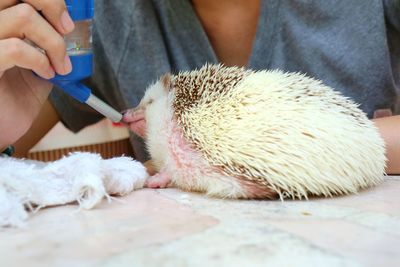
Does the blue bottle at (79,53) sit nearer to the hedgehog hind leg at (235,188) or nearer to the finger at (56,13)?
the finger at (56,13)

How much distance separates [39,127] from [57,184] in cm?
76

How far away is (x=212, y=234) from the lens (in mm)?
462

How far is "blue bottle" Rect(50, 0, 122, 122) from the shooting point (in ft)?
2.34

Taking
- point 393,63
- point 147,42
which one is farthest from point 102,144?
point 393,63

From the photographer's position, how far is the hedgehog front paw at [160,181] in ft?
2.37

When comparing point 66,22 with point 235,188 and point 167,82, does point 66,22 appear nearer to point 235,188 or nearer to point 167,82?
point 167,82

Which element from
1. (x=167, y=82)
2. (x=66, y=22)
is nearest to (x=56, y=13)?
(x=66, y=22)

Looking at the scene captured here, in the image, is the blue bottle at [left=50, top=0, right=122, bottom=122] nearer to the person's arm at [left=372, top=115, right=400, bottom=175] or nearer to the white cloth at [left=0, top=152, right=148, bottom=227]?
the white cloth at [left=0, top=152, right=148, bottom=227]

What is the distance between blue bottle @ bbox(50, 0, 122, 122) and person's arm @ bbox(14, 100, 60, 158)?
523 millimetres

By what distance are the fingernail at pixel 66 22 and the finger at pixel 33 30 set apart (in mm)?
17

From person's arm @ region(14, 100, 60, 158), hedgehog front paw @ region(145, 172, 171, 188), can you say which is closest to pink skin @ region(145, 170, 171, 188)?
hedgehog front paw @ region(145, 172, 171, 188)

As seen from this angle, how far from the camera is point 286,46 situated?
40.5 inches

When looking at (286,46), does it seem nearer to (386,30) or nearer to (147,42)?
(386,30)

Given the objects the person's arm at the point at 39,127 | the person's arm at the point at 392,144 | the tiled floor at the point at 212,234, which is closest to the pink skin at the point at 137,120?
the tiled floor at the point at 212,234
